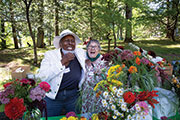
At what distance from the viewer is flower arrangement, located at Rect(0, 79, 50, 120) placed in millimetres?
1051

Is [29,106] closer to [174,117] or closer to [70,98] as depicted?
[70,98]

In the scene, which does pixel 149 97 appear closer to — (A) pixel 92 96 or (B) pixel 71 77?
(A) pixel 92 96

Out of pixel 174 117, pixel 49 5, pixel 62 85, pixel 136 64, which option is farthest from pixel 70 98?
pixel 49 5

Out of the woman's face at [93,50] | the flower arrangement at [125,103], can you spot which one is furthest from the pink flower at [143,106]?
the woman's face at [93,50]

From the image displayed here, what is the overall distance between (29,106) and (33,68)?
5186 mm

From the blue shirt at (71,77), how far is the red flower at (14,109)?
0.83 m

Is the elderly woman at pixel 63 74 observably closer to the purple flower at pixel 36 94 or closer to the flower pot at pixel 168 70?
the purple flower at pixel 36 94

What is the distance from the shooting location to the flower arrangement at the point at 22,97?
1051mm

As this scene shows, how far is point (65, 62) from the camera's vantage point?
72.1 inches

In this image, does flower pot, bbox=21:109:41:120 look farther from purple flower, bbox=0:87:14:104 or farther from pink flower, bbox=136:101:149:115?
pink flower, bbox=136:101:149:115

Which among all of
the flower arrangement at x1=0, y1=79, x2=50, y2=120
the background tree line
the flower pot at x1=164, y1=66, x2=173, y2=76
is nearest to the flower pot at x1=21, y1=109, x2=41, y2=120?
the flower arrangement at x1=0, y1=79, x2=50, y2=120

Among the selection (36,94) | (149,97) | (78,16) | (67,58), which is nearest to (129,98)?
(149,97)

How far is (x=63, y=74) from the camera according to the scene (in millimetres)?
1870

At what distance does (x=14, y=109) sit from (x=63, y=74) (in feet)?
2.84
